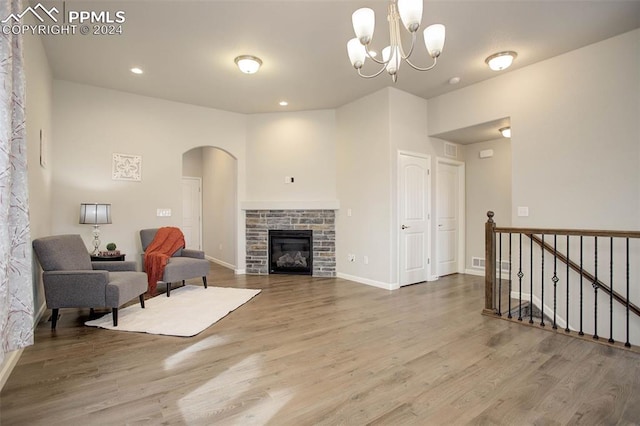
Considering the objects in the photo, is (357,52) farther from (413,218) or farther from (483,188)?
(483,188)

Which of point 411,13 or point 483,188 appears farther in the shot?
point 483,188

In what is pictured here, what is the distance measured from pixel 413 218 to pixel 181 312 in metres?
3.65

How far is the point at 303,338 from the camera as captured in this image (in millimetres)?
2922

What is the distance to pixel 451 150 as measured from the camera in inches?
230

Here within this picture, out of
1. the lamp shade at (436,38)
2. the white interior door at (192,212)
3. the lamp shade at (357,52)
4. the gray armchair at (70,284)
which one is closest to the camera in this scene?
the lamp shade at (436,38)

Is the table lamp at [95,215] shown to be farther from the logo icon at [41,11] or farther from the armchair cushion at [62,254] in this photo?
the logo icon at [41,11]

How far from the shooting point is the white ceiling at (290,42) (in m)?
2.96

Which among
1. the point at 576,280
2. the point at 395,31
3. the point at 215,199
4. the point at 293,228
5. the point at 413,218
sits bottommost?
the point at 576,280

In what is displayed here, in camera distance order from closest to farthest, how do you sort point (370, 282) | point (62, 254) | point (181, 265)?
point (62, 254), point (181, 265), point (370, 282)

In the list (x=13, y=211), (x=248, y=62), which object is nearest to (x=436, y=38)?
(x=248, y=62)

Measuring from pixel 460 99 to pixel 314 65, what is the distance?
7.83 feet

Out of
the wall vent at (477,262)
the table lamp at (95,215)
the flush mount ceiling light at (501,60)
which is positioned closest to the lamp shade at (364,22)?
the flush mount ceiling light at (501,60)

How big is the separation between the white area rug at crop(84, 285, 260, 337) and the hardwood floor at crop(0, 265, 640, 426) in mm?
155

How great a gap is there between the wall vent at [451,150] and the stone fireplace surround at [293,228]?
7.66ft
